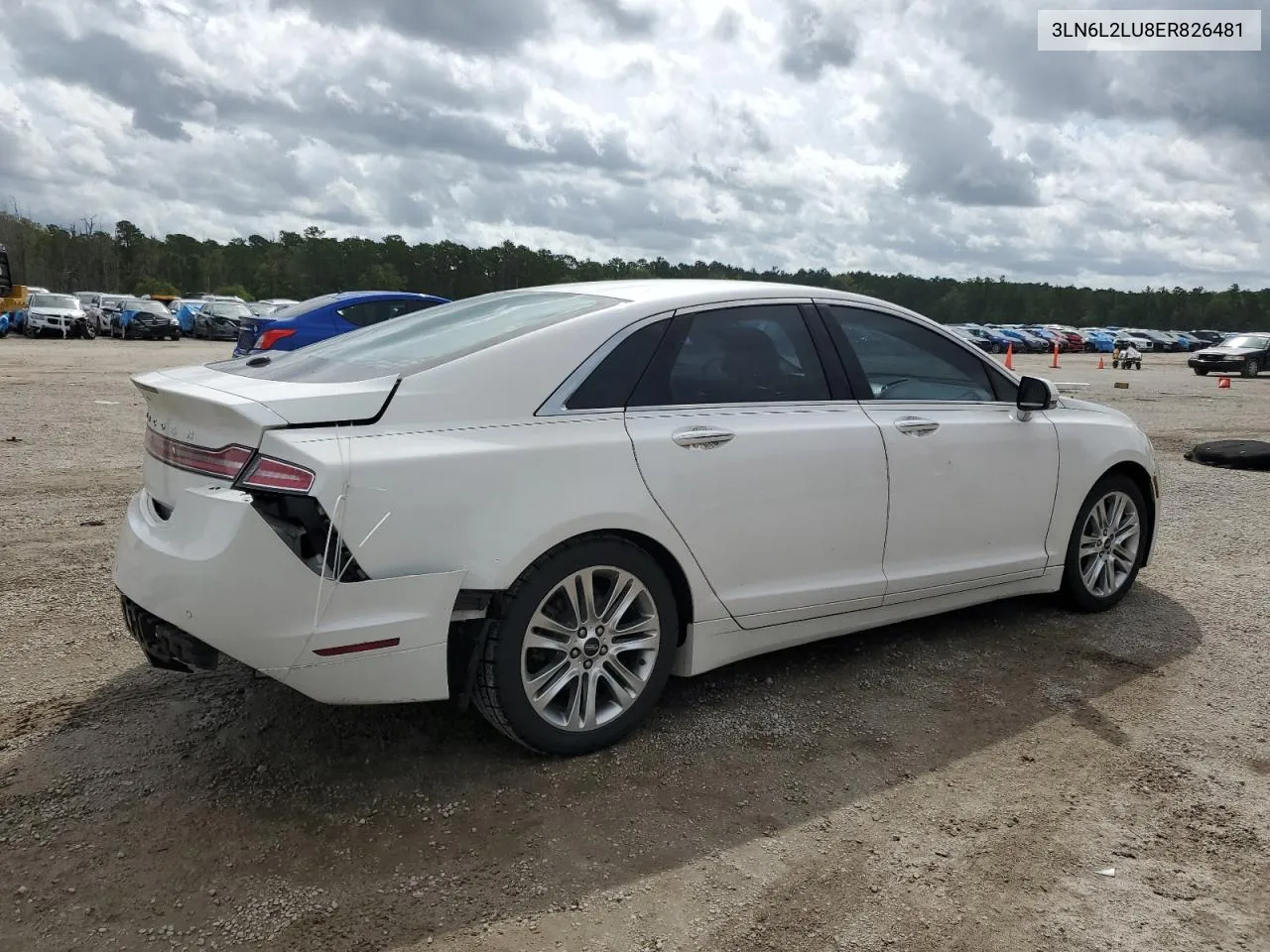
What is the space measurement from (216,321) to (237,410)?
39.2 m

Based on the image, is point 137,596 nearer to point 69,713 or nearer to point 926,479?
point 69,713

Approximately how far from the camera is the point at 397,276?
97812 mm

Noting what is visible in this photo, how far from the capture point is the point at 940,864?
9.41ft

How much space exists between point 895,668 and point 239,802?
103 inches

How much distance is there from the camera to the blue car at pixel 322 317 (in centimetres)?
1316

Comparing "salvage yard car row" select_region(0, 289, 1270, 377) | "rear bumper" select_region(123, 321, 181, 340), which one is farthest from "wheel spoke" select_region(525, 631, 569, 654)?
"rear bumper" select_region(123, 321, 181, 340)

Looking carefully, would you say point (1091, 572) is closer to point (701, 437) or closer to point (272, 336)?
point (701, 437)

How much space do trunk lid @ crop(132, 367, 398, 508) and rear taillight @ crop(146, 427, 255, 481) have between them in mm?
13

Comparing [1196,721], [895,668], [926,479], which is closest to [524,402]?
[926,479]

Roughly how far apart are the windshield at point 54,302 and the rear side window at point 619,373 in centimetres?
3540

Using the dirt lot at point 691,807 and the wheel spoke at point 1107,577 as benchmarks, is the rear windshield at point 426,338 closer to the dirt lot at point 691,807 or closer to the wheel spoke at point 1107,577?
the dirt lot at point 691,807

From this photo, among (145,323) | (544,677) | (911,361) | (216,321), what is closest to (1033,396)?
(911,361)

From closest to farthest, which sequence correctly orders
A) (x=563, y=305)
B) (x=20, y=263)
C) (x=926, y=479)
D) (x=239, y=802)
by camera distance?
(x=239, y=802) < (x=563, y=305) < (x=926, y=479) < (x=20, y=263)

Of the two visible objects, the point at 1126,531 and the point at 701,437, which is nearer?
the point at 701,437
